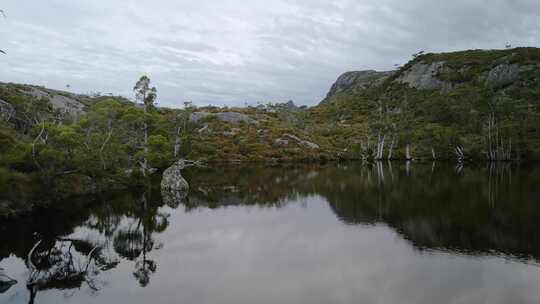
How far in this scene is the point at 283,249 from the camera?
3023 centimetres

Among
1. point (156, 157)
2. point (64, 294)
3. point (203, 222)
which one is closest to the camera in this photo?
point (64, 294)

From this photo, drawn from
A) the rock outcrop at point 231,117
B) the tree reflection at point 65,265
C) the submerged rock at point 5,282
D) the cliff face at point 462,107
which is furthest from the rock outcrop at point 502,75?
the submerged rock at point 5,282

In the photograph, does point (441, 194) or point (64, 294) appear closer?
point (64, 294)

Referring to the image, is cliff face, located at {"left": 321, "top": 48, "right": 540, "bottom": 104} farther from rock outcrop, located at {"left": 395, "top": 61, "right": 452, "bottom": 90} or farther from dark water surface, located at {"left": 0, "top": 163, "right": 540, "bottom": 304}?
dark water surface, located at {"left": 0, "top": 163, "right": 540, "bottom": 304}

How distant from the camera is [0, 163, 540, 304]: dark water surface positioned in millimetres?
21734

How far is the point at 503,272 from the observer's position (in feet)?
77.8

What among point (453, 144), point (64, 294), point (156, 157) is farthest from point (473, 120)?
point (64, 294)

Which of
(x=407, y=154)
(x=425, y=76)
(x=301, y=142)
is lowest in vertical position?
(x=407, y=154)

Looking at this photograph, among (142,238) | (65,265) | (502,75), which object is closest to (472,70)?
(502,75)

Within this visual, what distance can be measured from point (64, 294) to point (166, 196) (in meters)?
31.1

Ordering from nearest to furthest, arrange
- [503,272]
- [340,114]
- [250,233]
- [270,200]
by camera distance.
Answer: [503,272] → [250,233] → [270,200] → [340,114]

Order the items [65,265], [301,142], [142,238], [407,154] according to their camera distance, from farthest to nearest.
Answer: [301,142] → [407,154] → [142,238] → [65,265]

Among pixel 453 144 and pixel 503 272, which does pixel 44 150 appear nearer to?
pixel 503 272

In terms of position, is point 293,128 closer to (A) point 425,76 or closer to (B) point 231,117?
(B) point 231,117
